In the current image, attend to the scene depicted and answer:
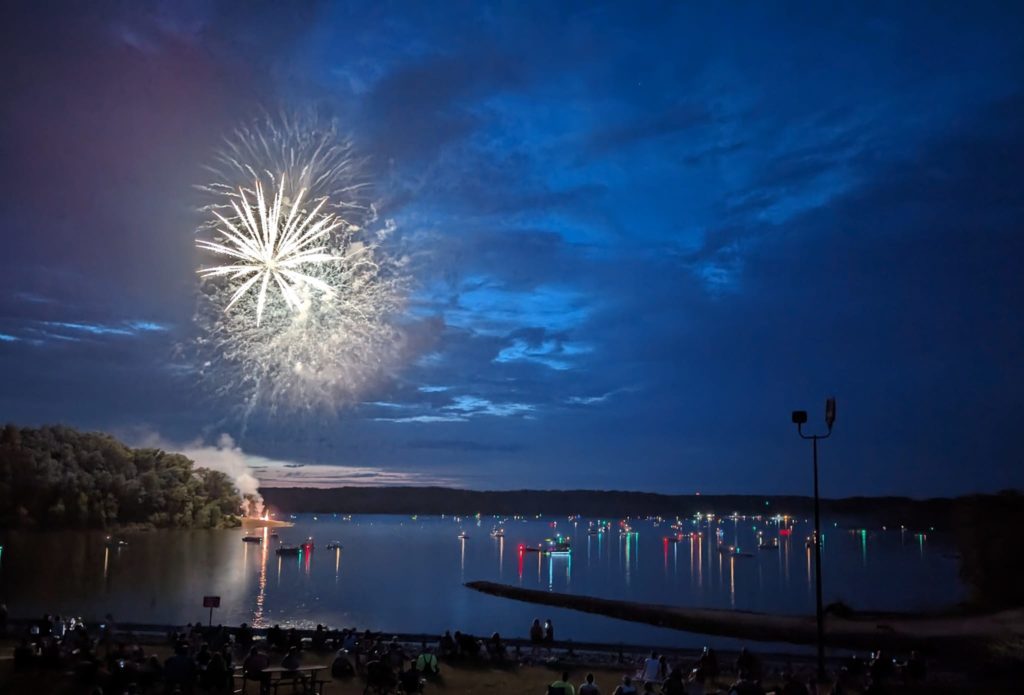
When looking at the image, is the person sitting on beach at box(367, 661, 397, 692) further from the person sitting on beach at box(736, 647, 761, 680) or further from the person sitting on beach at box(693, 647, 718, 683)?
the person sitting on beach at box(736, 647, 761, 680)

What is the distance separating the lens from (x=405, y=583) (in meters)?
95.6

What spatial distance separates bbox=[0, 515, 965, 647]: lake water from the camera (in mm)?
60500

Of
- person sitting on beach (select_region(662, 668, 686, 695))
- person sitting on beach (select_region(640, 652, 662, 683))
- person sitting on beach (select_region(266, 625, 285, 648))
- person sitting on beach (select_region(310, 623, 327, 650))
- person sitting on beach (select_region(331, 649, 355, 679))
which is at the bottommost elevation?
person sitting on beach (select_region(310, 623, 327, 650))

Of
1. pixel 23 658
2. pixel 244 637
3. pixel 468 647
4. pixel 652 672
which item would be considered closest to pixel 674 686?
pixel 652 672

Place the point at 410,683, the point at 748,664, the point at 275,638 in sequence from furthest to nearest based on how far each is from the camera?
the point at 275,638
the point at 748,664
the point at 410,683

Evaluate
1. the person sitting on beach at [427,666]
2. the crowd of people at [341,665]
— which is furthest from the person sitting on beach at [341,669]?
the person sitting on beach at [427,666]

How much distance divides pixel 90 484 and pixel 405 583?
77.1m

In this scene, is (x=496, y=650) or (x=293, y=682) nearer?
(x=293, y=682)

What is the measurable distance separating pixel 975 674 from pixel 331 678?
53.2ft

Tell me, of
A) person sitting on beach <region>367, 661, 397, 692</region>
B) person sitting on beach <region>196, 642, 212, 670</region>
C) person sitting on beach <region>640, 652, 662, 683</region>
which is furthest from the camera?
person sitting on beach <region>640, 652, 662, 683</region>

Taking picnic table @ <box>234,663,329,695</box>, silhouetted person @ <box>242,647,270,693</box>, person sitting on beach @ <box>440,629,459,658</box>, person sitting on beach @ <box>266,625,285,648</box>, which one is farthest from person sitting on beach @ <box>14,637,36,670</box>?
person sitting on beach @ <box>440,629,459,658</box>

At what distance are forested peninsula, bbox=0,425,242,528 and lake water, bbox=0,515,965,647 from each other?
158 inches

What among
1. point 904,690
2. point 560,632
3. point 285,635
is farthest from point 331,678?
point 560,632

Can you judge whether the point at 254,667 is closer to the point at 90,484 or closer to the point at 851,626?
the point at 851,626
